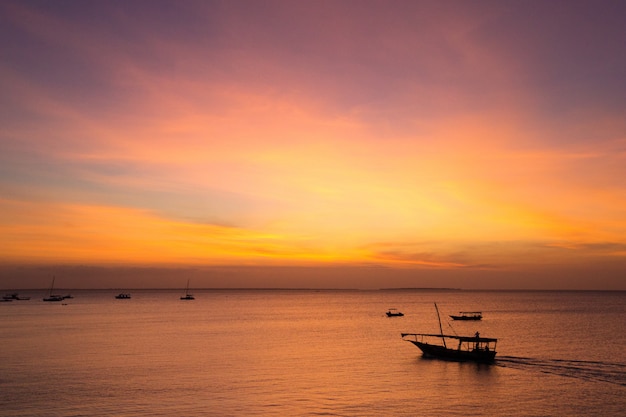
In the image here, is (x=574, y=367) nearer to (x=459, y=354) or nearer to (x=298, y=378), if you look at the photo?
(x=459, y=354)

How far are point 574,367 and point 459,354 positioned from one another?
13712 millimetres

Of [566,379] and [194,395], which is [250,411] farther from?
[566,379]

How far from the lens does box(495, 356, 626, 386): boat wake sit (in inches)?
2226

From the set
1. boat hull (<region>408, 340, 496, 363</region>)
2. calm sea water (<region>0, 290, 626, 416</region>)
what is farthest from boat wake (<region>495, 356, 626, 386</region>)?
boat hull (<region>408, 340, 496, 363</region>)

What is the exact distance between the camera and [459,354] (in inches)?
2707

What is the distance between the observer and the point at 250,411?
42.7 metres

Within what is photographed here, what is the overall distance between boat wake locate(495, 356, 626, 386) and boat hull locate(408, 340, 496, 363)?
1.65 meters

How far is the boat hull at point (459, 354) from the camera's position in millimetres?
66312

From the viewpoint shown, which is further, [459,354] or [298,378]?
[459,354]

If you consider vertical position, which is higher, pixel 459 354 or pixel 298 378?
pixel 459 354

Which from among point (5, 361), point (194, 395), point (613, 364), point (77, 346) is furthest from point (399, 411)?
point (77, 346)

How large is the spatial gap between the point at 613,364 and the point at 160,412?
55.4 meters

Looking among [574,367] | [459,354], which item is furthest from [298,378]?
[574,367]

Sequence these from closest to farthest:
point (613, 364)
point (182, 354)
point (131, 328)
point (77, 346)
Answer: point (613, 364), point (182, 354), point (77, 346), point (131, 328)
